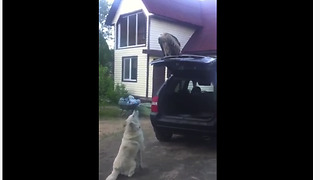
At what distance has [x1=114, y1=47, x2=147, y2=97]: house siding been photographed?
2006 millimetres

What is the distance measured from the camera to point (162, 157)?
195 cm

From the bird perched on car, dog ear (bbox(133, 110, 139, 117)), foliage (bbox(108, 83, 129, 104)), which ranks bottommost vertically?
dog ear (bbox(133, 110, 139, 117))

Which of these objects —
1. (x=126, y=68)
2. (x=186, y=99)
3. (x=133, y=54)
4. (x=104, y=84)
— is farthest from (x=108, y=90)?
(x=186, y=99)

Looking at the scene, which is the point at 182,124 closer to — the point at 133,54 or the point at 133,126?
the point at 133,126

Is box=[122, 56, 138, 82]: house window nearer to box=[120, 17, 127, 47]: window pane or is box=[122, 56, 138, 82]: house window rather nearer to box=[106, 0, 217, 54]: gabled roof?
box=[120, 17, 127, 47]: window pane

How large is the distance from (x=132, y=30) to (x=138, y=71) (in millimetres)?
270

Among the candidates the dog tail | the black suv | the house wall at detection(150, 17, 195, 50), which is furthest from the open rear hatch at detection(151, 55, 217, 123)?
the dog tail

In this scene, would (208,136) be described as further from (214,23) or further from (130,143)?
(214,23)

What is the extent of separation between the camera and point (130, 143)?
1.93m

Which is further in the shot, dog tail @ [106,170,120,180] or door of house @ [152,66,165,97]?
door of house @ [152,66,165,97]

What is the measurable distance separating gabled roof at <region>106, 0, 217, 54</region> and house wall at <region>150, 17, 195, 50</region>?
4 cm

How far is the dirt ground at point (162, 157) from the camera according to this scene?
75.3 inches
